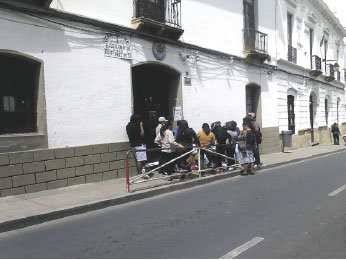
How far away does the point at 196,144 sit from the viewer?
10.2 meters

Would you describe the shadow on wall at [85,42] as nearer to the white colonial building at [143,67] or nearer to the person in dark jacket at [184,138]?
the white colonial building at [143,67]

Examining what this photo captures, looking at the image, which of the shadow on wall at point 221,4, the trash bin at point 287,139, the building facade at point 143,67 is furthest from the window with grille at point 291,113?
the shadow on wall at point 221,4

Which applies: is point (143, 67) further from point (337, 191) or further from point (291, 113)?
point (291, 113)

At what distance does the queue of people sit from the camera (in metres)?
9.54

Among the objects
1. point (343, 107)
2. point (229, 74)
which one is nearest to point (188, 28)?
point (229, 74)

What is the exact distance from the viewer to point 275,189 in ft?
27.2

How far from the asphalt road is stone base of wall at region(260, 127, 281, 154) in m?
9.00

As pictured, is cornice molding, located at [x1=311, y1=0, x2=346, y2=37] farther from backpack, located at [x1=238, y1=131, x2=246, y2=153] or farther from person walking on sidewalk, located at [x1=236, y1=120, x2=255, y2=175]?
backpack, located at [x1=238, y1=131, x2=246, y2=153]

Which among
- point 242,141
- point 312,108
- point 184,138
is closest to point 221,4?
point 242,141

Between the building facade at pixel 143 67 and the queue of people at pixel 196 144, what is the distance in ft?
2.44

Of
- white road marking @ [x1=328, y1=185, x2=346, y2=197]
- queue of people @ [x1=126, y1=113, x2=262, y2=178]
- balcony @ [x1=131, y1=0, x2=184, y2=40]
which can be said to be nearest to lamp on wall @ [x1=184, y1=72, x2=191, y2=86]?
balcony @ [x1=131, y1=0, x2=184, y2=40]

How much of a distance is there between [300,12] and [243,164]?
13.9m

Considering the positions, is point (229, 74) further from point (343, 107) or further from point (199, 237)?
point (343, 107)

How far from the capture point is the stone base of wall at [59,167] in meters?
7.68
